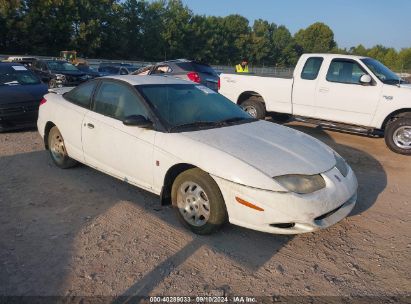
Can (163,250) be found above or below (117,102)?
below

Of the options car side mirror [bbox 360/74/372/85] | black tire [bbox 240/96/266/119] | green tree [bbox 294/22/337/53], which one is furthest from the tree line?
car side mirror [bbox 360/74/372/85]

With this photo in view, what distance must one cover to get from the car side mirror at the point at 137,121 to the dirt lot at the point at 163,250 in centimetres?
100

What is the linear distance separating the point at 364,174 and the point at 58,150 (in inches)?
185

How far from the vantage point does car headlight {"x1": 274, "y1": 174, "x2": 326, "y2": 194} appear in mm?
3535

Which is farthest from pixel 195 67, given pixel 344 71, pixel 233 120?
pixel 233 120

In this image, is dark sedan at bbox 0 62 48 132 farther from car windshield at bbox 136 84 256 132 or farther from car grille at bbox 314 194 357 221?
car grille at bbox 314 194 357 221

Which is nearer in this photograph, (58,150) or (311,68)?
(58,150)

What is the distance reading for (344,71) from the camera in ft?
27.1

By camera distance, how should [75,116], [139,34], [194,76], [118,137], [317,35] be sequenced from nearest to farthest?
[118,137], [75,116], [194,76], [139,34], [317,35]

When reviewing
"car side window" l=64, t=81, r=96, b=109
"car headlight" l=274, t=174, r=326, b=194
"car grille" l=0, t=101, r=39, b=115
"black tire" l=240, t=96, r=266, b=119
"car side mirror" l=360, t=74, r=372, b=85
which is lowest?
"car grille" l=0, t=101, r=39, b=115

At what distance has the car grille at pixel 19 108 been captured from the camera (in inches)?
320

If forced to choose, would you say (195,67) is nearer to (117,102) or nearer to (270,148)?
(117,102)

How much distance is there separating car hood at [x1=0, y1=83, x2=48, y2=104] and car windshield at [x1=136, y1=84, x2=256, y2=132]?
193 inches

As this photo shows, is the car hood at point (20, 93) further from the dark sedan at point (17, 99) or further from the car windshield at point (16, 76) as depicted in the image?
the car windshield at point (16, 76)
